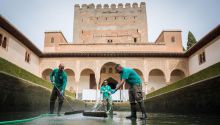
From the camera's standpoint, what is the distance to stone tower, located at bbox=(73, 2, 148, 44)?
129 ft

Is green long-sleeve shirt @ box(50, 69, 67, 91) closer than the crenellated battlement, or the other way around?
green long-sleeve shirt @ box(50, 69, 67, 91)

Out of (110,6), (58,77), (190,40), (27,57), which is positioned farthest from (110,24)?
(58,77)

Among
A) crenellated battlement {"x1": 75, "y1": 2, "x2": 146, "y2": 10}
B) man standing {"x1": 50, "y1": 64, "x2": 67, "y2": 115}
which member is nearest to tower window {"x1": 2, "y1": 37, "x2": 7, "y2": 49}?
man standing {"x1": 50, "y1": 64, "x2": 67, "y2": 115}

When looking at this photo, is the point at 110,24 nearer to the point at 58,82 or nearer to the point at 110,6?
the point at 110,6

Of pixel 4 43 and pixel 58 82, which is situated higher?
pixel 4 43

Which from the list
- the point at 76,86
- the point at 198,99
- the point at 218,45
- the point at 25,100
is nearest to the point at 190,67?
the point at 218,45

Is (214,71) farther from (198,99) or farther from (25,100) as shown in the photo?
(25,100)

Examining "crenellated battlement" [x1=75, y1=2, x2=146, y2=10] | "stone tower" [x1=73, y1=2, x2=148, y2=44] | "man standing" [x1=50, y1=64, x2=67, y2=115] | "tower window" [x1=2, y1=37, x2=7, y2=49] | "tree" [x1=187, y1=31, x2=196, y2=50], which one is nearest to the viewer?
"man standing" [x1=50, y1=64, x2=67, y2=115]

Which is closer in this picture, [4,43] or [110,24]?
[4,43]

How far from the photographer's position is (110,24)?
40.4m

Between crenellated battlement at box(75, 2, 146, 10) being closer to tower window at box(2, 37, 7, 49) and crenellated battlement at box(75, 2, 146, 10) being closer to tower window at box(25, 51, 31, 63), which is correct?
tower window at box(25, 51, 31, 63)

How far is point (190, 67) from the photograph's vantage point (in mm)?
27531

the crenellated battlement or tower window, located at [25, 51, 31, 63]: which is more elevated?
the crenellated battlement

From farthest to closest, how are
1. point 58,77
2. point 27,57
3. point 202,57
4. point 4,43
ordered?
1. point 27,57
2. point 202,57
3. point 4,43
4. point 58,77
